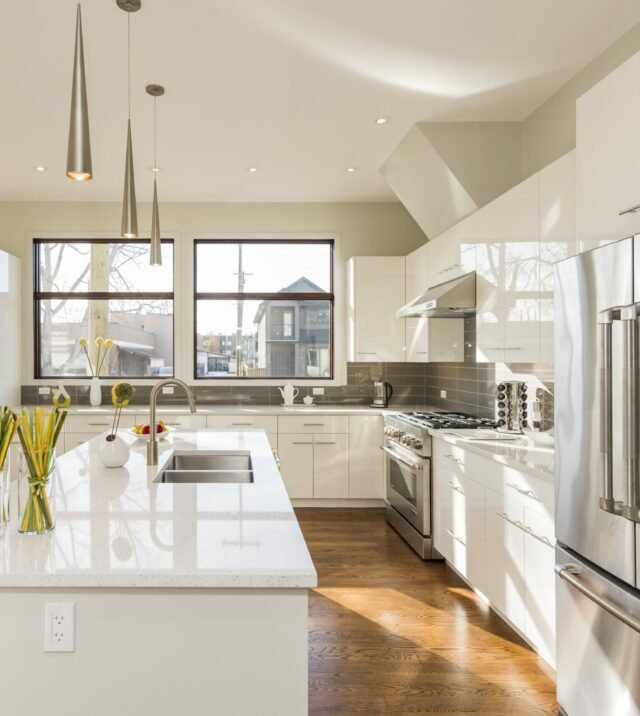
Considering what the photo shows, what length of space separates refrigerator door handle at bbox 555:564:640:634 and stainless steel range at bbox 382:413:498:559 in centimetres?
166

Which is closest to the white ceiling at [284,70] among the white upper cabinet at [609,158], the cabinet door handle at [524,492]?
the white upper cabinet at [609,158]

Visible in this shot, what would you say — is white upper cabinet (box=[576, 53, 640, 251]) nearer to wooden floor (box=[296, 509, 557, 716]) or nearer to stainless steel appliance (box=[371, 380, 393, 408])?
wooden floor (box=[296, 509, 557, 716])

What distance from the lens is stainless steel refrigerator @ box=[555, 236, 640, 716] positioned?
155 centimetres

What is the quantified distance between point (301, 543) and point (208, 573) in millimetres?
274

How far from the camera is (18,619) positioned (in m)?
1.18

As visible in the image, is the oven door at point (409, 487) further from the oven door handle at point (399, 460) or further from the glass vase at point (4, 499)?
the glass vase at point (4, 499)

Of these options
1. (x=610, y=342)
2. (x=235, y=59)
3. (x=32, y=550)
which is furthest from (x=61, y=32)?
(x=610, y=342)

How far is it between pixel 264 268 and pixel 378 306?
1.26 m

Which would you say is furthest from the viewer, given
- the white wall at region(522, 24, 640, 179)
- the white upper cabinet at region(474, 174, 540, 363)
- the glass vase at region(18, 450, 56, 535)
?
the white upper cabinet at region(474, 174, 540, 363)

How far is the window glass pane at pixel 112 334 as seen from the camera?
209 inches

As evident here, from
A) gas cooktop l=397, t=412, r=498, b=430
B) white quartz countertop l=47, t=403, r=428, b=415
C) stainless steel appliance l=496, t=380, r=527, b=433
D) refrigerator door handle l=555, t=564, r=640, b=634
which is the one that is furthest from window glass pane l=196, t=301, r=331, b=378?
refrigerator door handle l=555, t=564, r=640, b=634

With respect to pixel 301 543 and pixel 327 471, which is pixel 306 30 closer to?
pixel 301 543

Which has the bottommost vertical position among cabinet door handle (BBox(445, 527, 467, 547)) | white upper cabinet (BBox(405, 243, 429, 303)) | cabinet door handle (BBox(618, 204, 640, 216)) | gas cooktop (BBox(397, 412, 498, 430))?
cabinet door handle (BBox(445, 527, 467, 547))

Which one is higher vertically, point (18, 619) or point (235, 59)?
point (235, 59)
